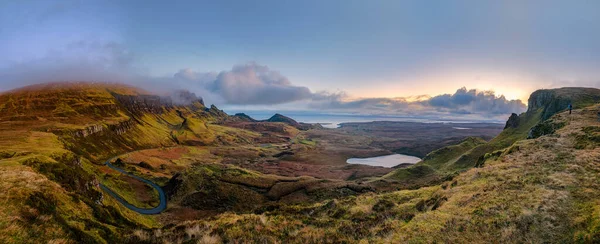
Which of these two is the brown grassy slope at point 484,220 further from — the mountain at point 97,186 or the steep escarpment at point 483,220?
the mountain at point 97,186

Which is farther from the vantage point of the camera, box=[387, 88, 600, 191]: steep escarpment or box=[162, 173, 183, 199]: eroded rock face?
box=[387, 88, 600, 191]: steep escarpment

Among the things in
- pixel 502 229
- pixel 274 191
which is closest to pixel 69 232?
pixel 502 229

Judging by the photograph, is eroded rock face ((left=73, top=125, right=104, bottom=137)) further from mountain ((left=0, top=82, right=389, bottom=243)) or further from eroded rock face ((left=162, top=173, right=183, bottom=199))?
eroded rock face ((left=162, top=173, right=183, bottom=199))

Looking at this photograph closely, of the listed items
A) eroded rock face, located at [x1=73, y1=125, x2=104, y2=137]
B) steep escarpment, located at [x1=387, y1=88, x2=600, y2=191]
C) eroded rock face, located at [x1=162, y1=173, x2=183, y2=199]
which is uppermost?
steep escarpment, located at [x1=387, y1=88, x2=600, y2=191]

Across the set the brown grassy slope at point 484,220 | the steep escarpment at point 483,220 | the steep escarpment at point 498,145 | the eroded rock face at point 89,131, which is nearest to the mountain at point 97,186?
the eroded rock face at point 89,131

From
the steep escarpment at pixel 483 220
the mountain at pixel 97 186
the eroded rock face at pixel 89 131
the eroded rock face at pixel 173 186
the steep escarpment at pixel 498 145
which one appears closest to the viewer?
the steep escarpment at pixel 483 220

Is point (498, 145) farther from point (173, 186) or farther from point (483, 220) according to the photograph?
point (173, 186)

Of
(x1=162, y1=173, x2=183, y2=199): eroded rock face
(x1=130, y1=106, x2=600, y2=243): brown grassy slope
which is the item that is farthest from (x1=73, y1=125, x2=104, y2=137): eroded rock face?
(x1=130, y1=106, x2=600, y2=243): brown grassy slope

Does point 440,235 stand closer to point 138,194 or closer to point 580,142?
point 580,142

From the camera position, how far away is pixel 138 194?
93062mm

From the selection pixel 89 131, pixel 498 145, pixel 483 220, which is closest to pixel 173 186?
pixel 483 220

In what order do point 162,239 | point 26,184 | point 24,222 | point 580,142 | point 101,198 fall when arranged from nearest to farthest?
point 162,239 → point 24,222 → point 26,184 → point 580,142 → point 101,198

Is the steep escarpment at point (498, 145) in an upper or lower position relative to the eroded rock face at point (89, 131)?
upper

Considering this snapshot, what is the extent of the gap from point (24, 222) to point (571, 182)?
4597cm
